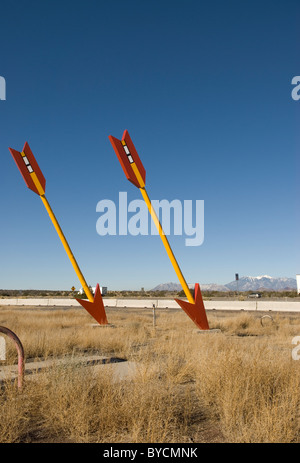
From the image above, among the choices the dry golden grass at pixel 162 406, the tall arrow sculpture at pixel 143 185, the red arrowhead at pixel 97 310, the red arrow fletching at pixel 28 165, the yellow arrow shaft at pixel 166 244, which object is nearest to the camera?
the dry golden grass at pixel 162 406

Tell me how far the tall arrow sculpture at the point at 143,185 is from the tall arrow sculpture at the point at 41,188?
4402mm

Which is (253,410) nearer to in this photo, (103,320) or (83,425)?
(83,425)

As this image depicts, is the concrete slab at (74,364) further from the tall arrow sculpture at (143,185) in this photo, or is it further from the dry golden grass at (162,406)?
the tall arrow sculpture at (143,185)

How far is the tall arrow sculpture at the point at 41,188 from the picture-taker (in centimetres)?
1708

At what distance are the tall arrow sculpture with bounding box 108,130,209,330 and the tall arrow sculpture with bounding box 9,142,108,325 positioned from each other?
4.40m

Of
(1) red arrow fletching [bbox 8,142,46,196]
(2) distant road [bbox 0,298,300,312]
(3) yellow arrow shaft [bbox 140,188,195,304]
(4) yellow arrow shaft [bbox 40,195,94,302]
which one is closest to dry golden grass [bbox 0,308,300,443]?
(3) yellow arrow shaft [bbox 140,188,195,304]

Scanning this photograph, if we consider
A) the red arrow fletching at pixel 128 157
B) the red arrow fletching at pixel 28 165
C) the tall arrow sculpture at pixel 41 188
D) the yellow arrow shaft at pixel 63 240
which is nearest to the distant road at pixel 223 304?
the tall arrow sculpture at pixel 41 188

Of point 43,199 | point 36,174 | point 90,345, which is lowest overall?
point 90,345

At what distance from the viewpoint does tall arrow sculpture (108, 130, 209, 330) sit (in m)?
14.5

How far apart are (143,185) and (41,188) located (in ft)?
16.6

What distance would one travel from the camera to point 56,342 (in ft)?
37.1
